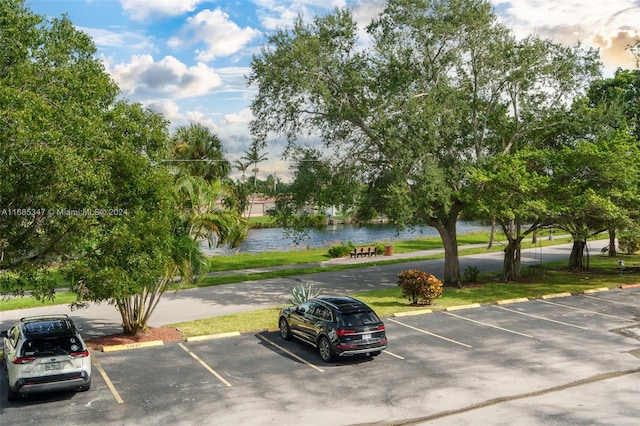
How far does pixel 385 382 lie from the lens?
14.5 m

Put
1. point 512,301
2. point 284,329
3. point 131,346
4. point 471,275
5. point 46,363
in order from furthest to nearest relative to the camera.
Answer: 1. point 471,275
2. point 512,301
3. point 284,329
4. point 131,346
5. point 46,363

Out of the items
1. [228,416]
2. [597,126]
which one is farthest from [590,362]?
[597,126]

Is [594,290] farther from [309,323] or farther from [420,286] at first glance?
[309,323]

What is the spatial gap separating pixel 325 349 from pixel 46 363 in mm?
7281

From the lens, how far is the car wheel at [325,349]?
630 inches

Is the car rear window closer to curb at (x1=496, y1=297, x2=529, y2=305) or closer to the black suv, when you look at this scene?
the black suv

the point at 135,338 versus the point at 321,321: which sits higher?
the point at 321,321

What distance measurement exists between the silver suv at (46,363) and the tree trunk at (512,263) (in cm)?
2371

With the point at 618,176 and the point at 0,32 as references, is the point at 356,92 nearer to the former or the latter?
the point at 618,176

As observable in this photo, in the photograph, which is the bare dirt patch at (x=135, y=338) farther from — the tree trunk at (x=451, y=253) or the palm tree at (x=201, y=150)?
the palm tree at (x=201, y=150)

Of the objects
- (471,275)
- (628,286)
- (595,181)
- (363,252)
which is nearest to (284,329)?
(471,275)

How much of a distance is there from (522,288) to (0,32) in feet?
81.2

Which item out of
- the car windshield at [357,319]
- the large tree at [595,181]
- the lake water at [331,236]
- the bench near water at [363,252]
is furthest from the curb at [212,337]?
the lake water at [331,236]

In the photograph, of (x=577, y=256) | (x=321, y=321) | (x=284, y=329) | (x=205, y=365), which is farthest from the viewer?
(x=577, y=256)
